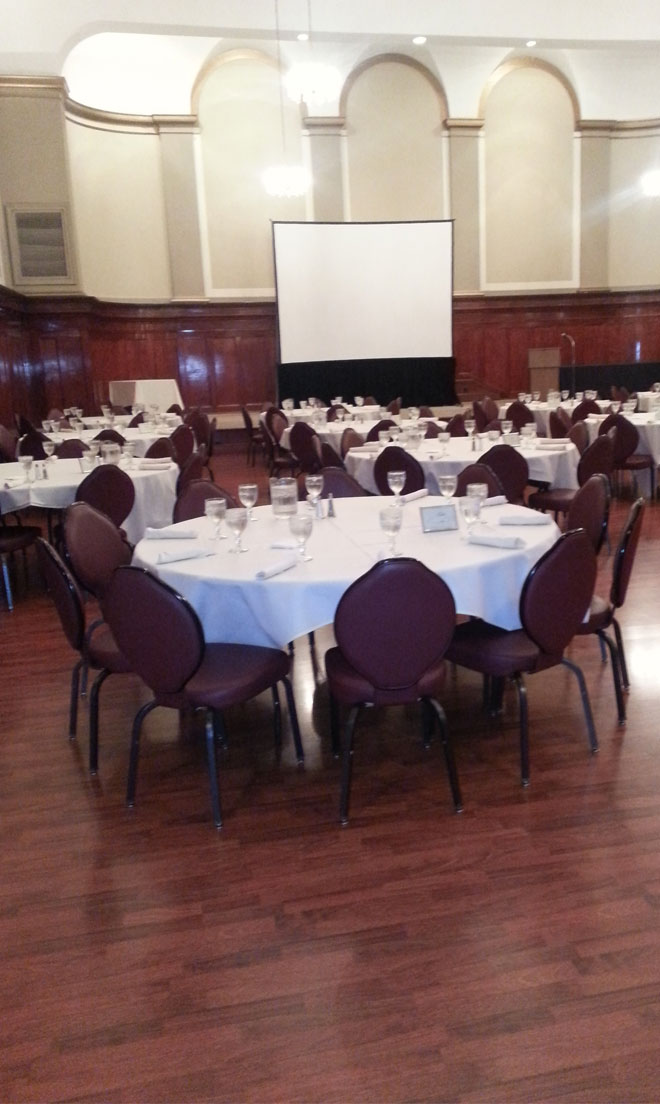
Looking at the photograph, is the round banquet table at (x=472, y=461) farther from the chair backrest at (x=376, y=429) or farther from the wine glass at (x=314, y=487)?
the wine glass at (x=314, y=487)

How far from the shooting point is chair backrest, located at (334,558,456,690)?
245cm

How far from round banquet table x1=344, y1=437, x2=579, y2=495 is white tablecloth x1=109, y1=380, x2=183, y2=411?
21.1ft

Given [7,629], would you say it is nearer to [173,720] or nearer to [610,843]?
[173,720]

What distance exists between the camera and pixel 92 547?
3504 millimetres

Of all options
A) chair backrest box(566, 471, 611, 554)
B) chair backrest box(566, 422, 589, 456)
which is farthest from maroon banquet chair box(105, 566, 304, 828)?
chair backrest box(566, 422, 589, 456)

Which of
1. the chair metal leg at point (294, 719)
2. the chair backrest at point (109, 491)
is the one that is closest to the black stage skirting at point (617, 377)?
the chair backrest at point (109, 491)

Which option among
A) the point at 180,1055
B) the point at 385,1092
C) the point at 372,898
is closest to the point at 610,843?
the point at 372,898

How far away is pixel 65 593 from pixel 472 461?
3.55 meters

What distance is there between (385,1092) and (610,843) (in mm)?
1158

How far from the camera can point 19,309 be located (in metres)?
11.5

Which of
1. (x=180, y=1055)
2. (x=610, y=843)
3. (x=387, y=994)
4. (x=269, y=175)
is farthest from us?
(x=269, y=175)

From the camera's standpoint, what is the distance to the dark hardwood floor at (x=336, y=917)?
6.12ft

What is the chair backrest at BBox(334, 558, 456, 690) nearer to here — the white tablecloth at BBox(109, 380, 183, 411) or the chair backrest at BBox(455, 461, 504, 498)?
the chair backrest at BBox(455, 461, 504, 498)

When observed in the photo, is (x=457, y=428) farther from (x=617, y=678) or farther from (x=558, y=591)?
(x=558, y=591)
